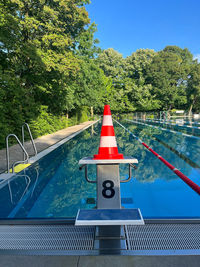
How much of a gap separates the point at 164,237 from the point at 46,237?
1.24 m

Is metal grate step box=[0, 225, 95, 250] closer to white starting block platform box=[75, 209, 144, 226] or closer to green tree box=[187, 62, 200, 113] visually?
white starting block platform box=[75, 209, 144, 226]

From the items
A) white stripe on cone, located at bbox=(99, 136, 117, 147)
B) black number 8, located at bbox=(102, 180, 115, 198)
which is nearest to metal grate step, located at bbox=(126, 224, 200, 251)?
black number 8, located at bbox=(102, 180, 115, 198)

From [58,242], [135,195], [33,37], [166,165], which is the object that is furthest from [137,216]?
[33,37]

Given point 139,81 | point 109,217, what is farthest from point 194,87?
point 109,217

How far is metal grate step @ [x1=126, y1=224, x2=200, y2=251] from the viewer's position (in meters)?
2.08

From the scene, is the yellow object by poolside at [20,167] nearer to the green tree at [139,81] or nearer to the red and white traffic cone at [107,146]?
the red and white traffic cone at [107,146]

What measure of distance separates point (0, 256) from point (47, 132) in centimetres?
1399

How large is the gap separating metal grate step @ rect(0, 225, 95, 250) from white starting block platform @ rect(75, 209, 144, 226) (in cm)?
35

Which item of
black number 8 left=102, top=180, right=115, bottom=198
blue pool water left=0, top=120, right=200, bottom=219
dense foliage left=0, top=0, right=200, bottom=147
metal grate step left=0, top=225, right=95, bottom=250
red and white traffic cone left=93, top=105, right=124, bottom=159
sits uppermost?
dense foliage left=0, top=0, right=200, bottom=147

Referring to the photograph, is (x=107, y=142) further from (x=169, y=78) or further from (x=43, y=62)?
(x=169, y=78)

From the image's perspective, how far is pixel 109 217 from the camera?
192 centimetres

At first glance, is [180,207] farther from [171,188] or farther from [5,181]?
[5,181]

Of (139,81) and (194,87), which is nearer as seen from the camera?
(194,87)

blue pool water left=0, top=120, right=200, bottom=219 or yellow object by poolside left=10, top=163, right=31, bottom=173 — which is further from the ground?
yellow object by poolside left=10, top=163, right=31, bottom=173
